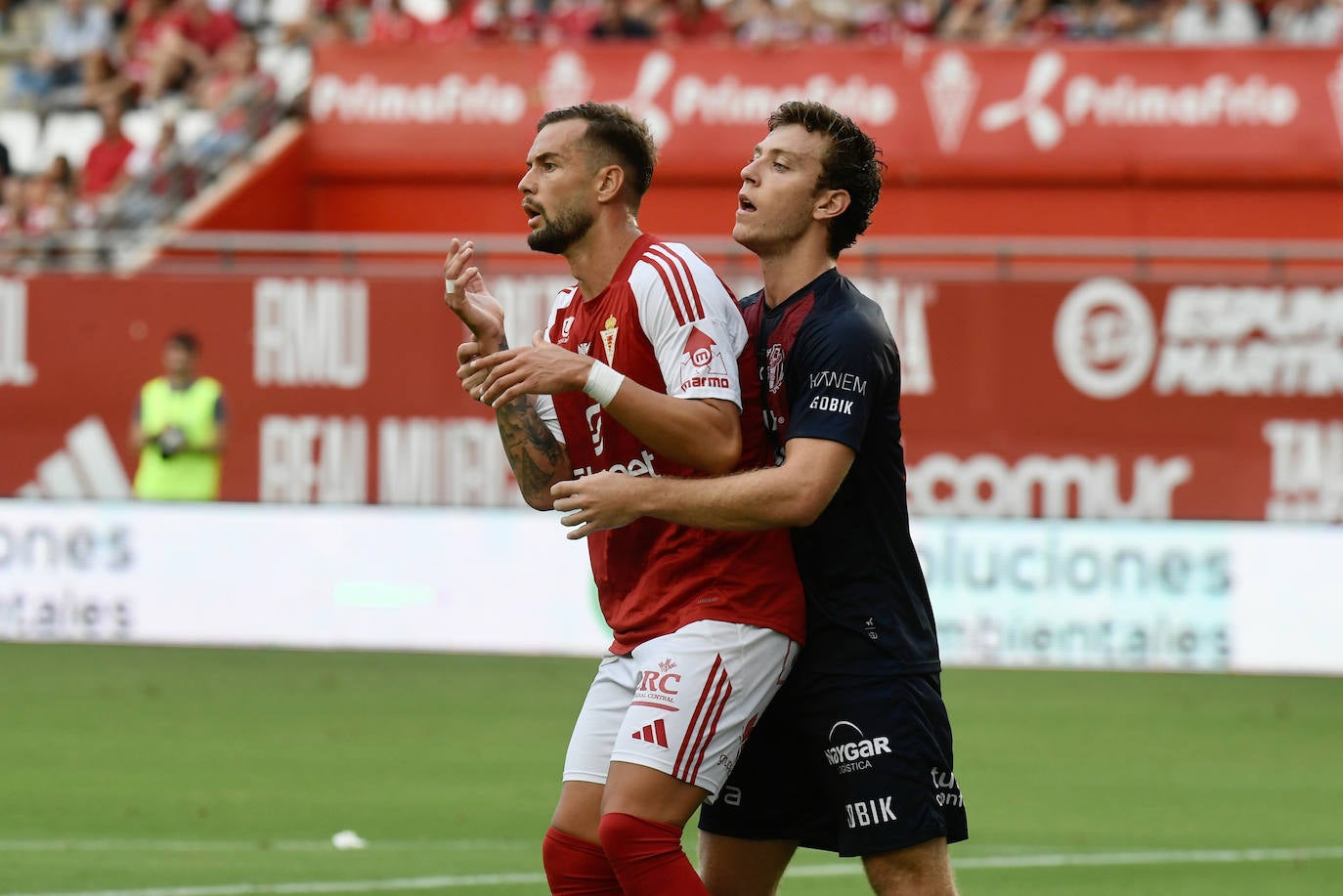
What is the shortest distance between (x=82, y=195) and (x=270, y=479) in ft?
12.9

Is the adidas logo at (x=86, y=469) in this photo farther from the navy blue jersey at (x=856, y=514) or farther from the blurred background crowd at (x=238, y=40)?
the navy blue jersey at (x=856, y=514)

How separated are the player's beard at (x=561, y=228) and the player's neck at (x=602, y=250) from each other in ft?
0.10

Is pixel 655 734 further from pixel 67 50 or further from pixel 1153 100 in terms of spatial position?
pixel 67 50

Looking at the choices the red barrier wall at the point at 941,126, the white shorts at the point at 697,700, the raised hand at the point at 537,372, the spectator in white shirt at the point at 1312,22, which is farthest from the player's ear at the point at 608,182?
the spectator in white shirt at the point at 1312,22

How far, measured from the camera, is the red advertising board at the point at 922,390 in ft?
52.4

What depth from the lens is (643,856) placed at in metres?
4.52

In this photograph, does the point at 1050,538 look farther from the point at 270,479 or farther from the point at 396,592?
the point at 270,479

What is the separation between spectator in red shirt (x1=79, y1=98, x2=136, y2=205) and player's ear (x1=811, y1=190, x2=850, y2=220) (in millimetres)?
15432

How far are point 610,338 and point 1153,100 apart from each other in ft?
45.8

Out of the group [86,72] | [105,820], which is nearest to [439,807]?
[105,820]

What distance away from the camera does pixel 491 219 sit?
1914cm

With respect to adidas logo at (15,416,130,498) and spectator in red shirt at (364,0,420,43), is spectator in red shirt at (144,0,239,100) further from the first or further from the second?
adidas logo at (15,416,130,498)

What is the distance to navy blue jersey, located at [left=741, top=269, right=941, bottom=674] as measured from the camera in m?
4.74

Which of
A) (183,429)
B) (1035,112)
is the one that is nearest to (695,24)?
(1035,112)
